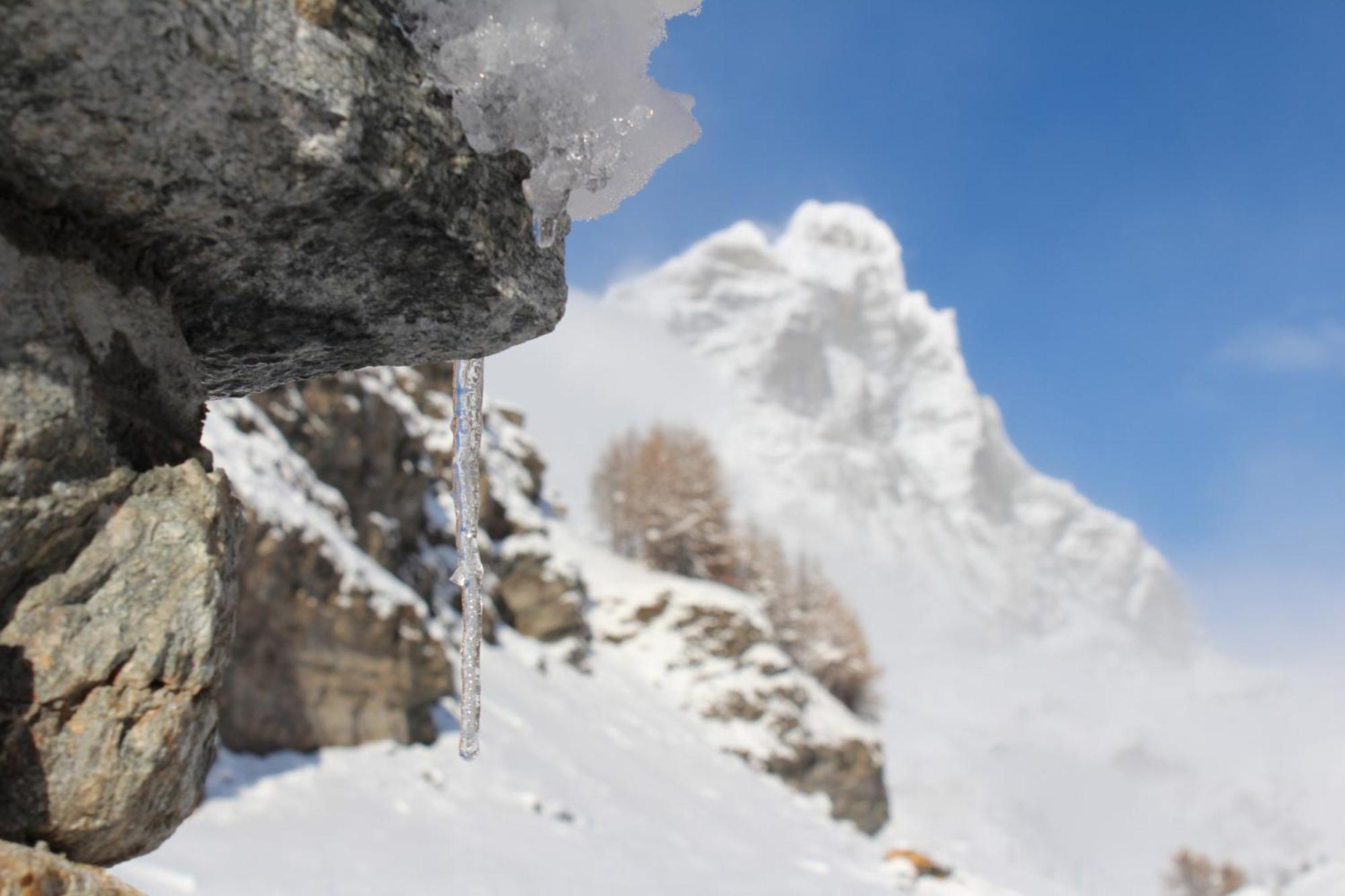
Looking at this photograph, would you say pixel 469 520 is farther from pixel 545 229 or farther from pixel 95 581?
pixel 95 581

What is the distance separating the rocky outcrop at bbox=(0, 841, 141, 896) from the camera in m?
1.70

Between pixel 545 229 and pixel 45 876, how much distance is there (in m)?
1.76

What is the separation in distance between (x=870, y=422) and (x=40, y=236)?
195152 mm

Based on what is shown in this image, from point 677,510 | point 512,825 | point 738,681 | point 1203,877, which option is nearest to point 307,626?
point 512,825

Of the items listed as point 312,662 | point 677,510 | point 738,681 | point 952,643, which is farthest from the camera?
point 952,643

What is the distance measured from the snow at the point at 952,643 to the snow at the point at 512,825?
42.0 feet

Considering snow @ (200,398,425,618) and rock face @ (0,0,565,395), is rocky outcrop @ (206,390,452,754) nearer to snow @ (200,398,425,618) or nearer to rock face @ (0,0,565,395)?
snow @ (200,398,425,618)

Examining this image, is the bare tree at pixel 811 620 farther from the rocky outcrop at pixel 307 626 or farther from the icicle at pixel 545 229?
the icicle at pixel 545 229

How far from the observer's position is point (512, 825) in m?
11.5


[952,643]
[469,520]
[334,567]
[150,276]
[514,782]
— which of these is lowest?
[514,782]

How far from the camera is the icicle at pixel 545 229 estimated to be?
2.47m

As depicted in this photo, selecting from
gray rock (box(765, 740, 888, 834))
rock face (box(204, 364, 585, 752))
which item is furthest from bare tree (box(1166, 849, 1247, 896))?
rock face (box(204, 364, 585, 752))

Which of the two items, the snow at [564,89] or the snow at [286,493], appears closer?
the snow at [564,89]

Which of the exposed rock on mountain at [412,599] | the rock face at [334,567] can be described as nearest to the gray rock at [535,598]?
the exposed rock on mountain at [412,599]
